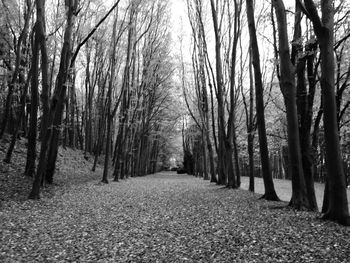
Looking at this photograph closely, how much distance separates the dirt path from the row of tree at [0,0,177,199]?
10.3 feet

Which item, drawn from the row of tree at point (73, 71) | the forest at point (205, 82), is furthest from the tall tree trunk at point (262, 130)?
the row of tree at point (73, 71)

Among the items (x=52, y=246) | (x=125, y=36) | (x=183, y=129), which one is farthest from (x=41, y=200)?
(x=183, y=129)

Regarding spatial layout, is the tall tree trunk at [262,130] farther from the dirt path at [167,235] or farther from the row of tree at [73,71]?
the row of tree at [73,71]

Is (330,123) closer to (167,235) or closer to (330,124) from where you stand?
(330,124)

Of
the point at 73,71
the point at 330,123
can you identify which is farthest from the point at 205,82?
the point at 330,123

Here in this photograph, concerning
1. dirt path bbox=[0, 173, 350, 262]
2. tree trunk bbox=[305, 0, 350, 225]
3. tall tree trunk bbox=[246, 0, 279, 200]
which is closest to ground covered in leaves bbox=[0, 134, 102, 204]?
dirt path bbox=[0, 173, 350, 262]

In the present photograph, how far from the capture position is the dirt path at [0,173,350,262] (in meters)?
4.82

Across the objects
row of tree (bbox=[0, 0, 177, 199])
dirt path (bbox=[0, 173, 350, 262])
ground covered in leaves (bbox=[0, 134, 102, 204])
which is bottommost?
dirt path (bbox=[0, 173, 350, 262])

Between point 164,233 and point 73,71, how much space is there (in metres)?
9.80

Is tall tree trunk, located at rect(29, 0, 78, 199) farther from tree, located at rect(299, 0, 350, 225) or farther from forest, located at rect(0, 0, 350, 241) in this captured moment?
tree, located at rect(299, 0, 350, 225)

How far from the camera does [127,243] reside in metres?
5.68

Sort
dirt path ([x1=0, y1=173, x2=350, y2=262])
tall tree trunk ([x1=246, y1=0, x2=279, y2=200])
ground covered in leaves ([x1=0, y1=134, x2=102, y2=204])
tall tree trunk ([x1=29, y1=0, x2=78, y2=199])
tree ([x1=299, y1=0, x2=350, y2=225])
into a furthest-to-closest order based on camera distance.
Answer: tall tree trunk ([x1=246, y1=0, x2=279, y2=200]), ground covered in leaves ([x1=0, y1=134, x2=102, y2=204]), tall tree trunk ([x1=29, y1=0, x2=78, y2=199]), tree ([x1=299, y1=0, x2=350, y2=225]), dirt path ([x1=0, y1=173, x2=350, y2=262])

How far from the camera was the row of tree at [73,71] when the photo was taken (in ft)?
36.5

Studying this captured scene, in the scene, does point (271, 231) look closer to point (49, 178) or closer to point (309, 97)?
point (309, 97)
